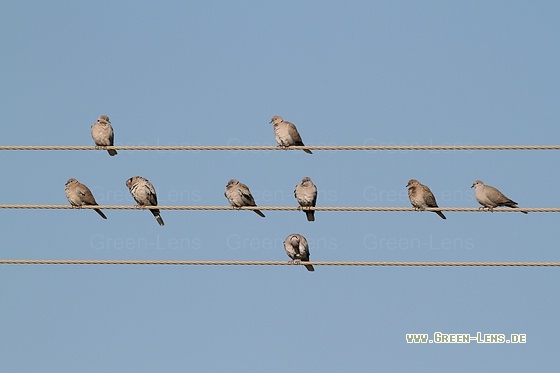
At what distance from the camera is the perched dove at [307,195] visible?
16.6m

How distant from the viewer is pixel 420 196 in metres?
16.7

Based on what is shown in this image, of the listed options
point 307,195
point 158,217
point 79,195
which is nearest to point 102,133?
point 79,195

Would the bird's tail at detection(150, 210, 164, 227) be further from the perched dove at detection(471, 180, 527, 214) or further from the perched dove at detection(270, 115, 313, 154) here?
the perched dove at detection(471, 180, 527, 214)

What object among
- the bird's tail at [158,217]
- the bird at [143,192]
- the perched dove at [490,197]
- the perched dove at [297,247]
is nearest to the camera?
the perched dove at [490,197]

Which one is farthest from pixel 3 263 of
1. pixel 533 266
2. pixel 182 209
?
pixel 533 266

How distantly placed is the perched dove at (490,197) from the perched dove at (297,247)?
2089mm

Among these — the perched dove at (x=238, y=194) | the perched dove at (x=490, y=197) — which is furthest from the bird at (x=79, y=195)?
the perched dove at (x=490, y=197)

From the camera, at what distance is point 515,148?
12.5 m

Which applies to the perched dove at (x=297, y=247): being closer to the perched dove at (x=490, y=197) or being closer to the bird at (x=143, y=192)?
the bird at (x=143, y=192)

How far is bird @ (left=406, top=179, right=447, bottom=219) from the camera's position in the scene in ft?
54.7

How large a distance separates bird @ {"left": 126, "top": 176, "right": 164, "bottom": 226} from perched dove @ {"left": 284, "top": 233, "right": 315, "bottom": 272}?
1.64 m

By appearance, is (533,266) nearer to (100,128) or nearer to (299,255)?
(299,255)

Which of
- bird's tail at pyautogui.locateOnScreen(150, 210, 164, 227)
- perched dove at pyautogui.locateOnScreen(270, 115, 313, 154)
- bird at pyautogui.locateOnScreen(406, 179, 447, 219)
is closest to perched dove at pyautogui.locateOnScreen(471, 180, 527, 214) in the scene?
bird at pyautogui.locateOnScreen(406, 179, 447, 219)

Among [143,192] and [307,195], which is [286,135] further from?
[143,192]
